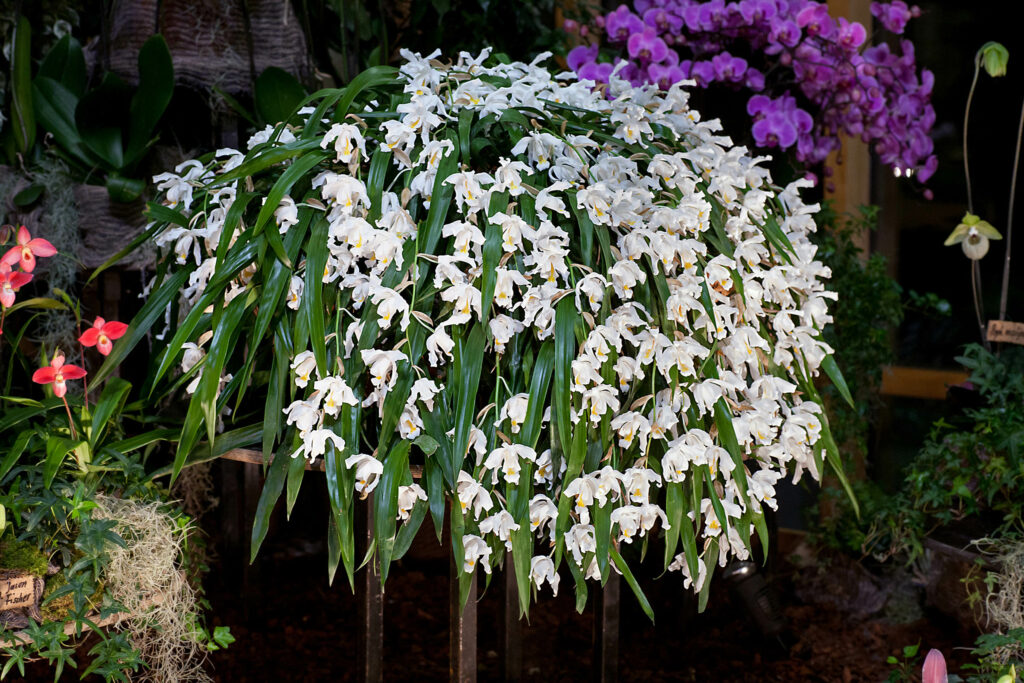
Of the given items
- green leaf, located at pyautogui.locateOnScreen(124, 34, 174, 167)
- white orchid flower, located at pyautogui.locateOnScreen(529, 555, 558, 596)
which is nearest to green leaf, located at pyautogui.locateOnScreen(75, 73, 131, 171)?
green leaf, located at pyautogui.locateOnScreen(124, 34, 174, 167)

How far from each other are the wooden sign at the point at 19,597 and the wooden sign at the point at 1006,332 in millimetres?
2007

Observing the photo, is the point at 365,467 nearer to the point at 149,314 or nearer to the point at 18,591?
the point at 149,314

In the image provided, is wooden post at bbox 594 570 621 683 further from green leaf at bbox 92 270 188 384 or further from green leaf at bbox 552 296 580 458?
green leaf at bbox 92 270 188 384

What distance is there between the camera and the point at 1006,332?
209 centimetres

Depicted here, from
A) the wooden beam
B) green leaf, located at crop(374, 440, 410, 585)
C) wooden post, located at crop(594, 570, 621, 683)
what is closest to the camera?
green leaf, located at crop(374, 440, 410, 585)

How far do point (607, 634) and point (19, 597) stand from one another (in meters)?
0.95

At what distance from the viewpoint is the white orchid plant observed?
1.25m

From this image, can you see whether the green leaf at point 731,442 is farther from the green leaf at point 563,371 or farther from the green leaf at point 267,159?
the green leaf at point 267,159

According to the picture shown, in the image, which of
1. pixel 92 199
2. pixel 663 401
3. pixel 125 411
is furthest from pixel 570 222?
pixel 92 199

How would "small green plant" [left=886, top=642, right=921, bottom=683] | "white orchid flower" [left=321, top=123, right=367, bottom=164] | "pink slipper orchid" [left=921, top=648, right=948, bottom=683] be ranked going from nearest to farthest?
"pink slipper orchid" [left=921, top=648, right=948, bottom=683] < "white orchid flower" [left=321, top=123, right=367, bottom=164] < "small green plant" [left=886, top=642, right=921, bottom=683]

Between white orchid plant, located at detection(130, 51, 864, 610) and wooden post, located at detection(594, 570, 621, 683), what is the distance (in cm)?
19

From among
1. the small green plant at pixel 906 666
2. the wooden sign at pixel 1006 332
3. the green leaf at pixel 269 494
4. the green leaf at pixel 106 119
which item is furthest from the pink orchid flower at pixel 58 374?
the wooden sign at pixel 1006 332

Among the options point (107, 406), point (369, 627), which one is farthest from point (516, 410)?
point (107, 406)

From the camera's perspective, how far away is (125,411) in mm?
1614
